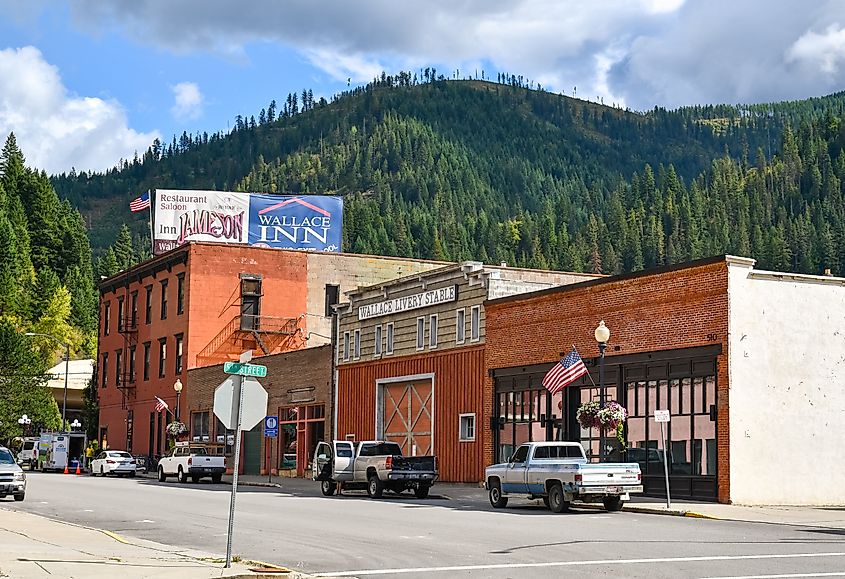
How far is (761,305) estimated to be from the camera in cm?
3391

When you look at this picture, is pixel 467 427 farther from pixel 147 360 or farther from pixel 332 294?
pixel 147 360

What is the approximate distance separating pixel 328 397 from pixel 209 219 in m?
20.1

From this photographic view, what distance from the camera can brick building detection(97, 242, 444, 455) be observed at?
2601 inches

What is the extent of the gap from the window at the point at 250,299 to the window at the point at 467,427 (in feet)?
75.1

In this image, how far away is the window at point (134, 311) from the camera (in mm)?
76312

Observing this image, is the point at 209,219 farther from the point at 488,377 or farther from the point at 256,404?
the point at 256,404

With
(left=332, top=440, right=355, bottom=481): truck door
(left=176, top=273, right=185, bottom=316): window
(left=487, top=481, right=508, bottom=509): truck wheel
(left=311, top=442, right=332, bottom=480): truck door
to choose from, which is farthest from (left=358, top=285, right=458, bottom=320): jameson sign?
(left=176, top=273, right=185, bottom=316): window

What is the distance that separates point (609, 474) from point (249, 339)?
40.9m

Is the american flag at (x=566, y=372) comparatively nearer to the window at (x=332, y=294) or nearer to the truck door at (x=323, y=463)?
the truck door at (x=323, y=463)

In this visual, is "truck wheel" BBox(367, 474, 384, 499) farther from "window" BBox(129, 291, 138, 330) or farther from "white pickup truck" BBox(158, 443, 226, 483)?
"window" BBox(129, 291, 138, 330)

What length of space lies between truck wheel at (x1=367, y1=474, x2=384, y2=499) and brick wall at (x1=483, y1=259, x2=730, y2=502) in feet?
20.3

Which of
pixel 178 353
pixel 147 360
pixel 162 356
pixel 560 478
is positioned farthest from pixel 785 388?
pixel 147 360

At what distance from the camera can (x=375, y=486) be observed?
3875cm

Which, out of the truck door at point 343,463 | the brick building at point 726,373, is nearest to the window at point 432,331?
the truck door at point 343,463
